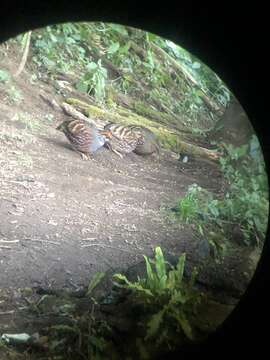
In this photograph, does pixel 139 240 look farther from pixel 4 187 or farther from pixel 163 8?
pixel 163 8

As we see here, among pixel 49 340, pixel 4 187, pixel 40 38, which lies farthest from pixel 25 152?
pixel 49 340

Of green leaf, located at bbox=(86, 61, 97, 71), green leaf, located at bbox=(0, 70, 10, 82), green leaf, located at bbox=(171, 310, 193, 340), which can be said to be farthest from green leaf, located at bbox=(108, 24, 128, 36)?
green leaf, located at bbox=(171, 310, 193, 340)

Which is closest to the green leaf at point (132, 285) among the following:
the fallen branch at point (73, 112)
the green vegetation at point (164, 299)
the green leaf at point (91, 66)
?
the green vegetation at point (164, 299)

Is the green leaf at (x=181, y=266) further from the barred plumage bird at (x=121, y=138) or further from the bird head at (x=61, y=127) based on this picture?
the bird head at (x=61, y=127)

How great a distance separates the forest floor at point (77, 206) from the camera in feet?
4.74

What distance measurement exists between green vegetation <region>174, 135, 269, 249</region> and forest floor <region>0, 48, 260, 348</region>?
0.03 m

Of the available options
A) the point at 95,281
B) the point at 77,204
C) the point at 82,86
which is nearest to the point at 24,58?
the point at 82,86

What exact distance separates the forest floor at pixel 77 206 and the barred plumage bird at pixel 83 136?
28 millimetres

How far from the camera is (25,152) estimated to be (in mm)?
1533

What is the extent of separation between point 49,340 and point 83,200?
0.44 meters

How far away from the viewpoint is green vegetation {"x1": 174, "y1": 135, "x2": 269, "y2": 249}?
132 centimetres

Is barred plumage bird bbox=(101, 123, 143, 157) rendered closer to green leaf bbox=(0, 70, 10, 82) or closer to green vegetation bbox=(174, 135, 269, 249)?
green vegetation bbox=(174, 135, 269, 249)

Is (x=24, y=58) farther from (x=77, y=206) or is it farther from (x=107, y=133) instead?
(x=77, y=206)

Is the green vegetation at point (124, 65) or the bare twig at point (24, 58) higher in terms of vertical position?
the green vegetation at point (124, 65)
